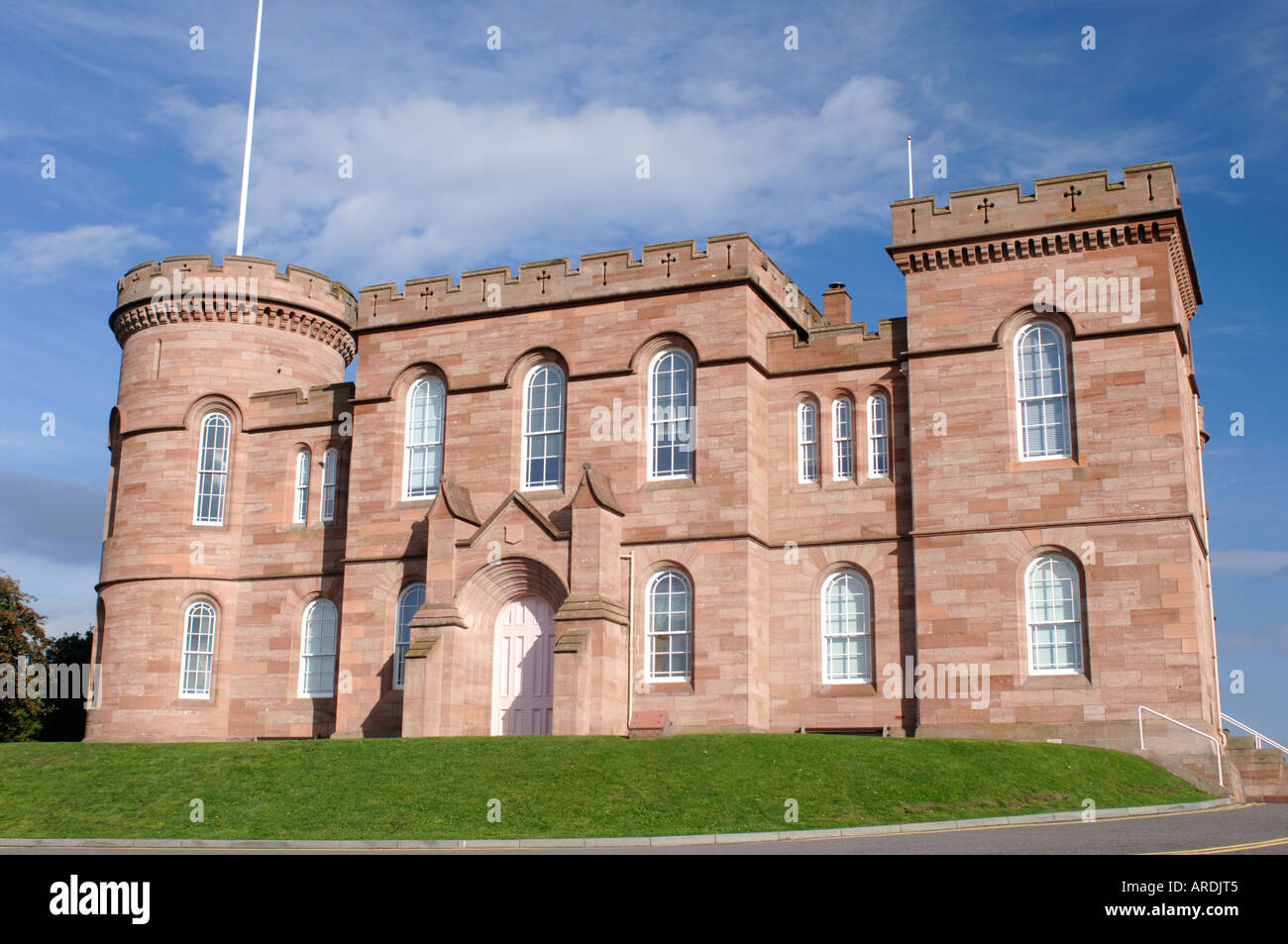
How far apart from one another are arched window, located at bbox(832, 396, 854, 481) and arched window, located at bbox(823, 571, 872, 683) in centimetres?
223

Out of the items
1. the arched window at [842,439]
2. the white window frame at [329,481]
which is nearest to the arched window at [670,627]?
the arched window at [842,439]

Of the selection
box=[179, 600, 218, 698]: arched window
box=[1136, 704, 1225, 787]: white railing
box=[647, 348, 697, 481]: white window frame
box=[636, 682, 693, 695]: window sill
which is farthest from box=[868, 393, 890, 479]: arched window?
box=[179, 600, 218, 698]: arched window

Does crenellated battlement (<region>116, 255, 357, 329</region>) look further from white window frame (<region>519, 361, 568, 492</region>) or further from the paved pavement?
the paved pavement

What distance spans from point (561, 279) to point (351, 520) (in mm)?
7517

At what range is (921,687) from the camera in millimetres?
26562

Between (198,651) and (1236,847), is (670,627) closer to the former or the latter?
(198,651)

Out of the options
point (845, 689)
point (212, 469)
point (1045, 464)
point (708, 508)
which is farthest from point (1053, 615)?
point (212, 469)

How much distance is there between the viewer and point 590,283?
30281 mm

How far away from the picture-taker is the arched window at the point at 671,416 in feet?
95.2

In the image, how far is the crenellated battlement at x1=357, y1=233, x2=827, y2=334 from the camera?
1150 inches

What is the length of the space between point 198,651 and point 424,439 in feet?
26.0

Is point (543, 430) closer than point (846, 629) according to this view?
No

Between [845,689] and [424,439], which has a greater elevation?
[424,439]

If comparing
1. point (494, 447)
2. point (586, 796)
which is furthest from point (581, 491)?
point (586, 796)
